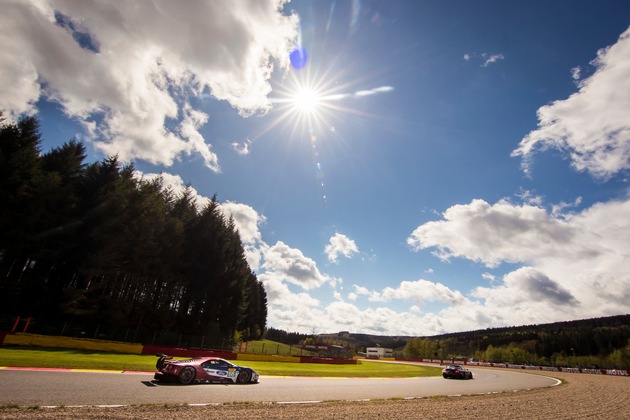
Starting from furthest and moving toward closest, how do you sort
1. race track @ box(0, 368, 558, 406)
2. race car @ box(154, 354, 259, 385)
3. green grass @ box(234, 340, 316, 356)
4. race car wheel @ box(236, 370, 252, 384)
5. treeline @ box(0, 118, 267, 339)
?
green grass @ box(234, 340, 316, 356) < treeline @ box(0, 118, 267, 339) < race car wheel @ box(236, 370, 252, 384) < race car @ box(154, 354, 259, 385) < race track @ box(0, 368, 558, 406)

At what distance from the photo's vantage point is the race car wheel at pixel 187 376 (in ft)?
37.5

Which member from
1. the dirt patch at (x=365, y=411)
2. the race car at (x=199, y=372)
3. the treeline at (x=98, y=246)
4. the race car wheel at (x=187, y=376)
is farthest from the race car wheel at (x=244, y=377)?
the treeline at (x=98, y=246)

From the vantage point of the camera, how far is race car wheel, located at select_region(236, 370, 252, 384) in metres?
13.5

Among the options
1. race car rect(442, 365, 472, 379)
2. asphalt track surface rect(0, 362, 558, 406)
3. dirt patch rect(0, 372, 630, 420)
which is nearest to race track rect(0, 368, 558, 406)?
asphalt track surface rect(0, 362, 558, 406)

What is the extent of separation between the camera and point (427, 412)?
9.51m

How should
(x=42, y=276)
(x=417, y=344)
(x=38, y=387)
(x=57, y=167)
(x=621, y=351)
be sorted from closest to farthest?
(x=38, y=387) < (x=42, y=276) < (x=57, y=167) < (x=621, y=351) < (x=417, y=344)

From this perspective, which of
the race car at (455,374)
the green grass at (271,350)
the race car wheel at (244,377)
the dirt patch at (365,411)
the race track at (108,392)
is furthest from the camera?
the green grass at (271,350)

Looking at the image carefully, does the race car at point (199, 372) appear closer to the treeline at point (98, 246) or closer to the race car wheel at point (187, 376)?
the race car wheel at point (187, 376)

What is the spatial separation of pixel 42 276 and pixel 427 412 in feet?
106

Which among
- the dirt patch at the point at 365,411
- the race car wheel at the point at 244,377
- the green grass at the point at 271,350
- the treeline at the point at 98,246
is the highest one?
the treeline at the point at 98,246

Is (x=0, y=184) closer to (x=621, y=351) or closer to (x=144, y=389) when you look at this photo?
(x=144, y=389)

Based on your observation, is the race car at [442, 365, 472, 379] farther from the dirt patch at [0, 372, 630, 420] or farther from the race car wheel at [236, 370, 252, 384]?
the race car wheel at [236, 370, 252, 384]

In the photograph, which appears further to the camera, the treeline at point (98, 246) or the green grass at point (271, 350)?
the green grass at point (271, 350)

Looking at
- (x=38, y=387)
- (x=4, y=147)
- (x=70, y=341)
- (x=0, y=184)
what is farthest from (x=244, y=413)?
(x=4, y=147)
